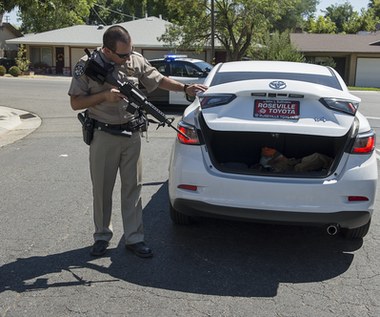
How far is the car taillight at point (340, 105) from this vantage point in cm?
394

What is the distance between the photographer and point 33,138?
1016 cm

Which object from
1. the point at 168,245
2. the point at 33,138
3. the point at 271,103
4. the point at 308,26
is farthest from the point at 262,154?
the point at 308,26

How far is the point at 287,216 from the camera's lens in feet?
12.7

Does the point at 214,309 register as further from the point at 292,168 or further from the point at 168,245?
the point at 292,168

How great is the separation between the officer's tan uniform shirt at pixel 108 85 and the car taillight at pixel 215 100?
0.57 meters

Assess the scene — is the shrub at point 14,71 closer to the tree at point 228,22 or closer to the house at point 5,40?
the tree at point 228,22

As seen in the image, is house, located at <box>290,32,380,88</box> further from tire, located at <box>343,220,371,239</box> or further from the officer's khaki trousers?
the officer's khaki trousers

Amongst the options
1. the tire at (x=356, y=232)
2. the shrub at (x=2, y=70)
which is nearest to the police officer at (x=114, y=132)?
the tire at (x=356, y=232)

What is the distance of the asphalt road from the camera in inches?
132

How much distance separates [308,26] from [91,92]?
213 feet

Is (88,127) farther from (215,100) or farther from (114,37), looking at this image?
(215,100)

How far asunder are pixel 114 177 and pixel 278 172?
1.36m

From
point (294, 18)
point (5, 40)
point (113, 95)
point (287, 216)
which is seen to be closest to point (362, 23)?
point (294, 18)

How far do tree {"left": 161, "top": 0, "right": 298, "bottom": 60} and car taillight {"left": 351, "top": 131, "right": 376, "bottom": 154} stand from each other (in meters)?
29.2
